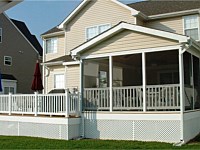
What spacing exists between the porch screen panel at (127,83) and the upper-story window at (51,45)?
6757mm

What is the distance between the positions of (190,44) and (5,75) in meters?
22.1

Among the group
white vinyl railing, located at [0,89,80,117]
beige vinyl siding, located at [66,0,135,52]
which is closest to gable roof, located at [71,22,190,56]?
white vinyl railing, located at [0,89,80,117]

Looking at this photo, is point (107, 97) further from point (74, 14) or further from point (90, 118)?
point (74, 14)

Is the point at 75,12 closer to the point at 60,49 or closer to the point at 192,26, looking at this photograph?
the point at 60,49

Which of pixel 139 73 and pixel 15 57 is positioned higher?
pixel 15 57

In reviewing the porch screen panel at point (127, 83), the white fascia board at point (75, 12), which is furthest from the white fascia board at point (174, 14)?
the white fascia board at point (75, 12)

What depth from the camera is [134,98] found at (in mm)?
11414

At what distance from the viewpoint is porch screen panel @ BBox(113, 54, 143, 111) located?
11391 millimetres

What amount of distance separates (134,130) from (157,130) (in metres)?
0.90

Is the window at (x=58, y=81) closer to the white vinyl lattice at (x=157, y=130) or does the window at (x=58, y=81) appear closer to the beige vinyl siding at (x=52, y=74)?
the beige vinyl siding at (x=52, y=74)

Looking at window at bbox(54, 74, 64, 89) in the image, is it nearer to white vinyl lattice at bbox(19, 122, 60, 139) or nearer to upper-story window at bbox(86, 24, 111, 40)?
upper-story window at bbox(86, 24, 111, 40)

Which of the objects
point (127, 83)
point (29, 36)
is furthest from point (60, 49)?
point (29, 36)

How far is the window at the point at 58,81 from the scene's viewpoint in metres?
18.8

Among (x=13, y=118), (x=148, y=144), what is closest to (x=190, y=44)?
(x=148, y=144)
